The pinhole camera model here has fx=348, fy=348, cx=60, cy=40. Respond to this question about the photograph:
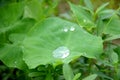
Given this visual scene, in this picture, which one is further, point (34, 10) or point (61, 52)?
point (34, 10)

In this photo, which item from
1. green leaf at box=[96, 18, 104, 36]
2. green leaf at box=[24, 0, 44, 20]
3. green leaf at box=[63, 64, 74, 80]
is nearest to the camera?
green leaf at box=[63, 64, 74, 80]

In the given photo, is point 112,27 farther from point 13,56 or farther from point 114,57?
point 13,56

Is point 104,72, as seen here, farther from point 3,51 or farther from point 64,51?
point 3,51

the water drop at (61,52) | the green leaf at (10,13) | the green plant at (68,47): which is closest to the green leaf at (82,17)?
the green plant at (68,47)

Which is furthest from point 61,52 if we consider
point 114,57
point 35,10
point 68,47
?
point 35,10

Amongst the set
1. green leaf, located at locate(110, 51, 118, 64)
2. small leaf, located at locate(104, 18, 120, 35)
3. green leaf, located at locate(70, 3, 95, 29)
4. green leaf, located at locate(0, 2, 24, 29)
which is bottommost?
green leaf, located at locate(0, 2, 24, 29)

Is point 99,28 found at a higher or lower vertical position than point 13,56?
higher

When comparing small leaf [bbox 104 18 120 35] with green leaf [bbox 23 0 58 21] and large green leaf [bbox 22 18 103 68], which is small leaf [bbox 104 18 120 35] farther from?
green leaf [bbox 23 0 58 21]

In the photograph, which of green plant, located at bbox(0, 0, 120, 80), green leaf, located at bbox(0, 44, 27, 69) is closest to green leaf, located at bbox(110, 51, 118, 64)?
green plant, located at bbox(0, 0, 120, 80)
